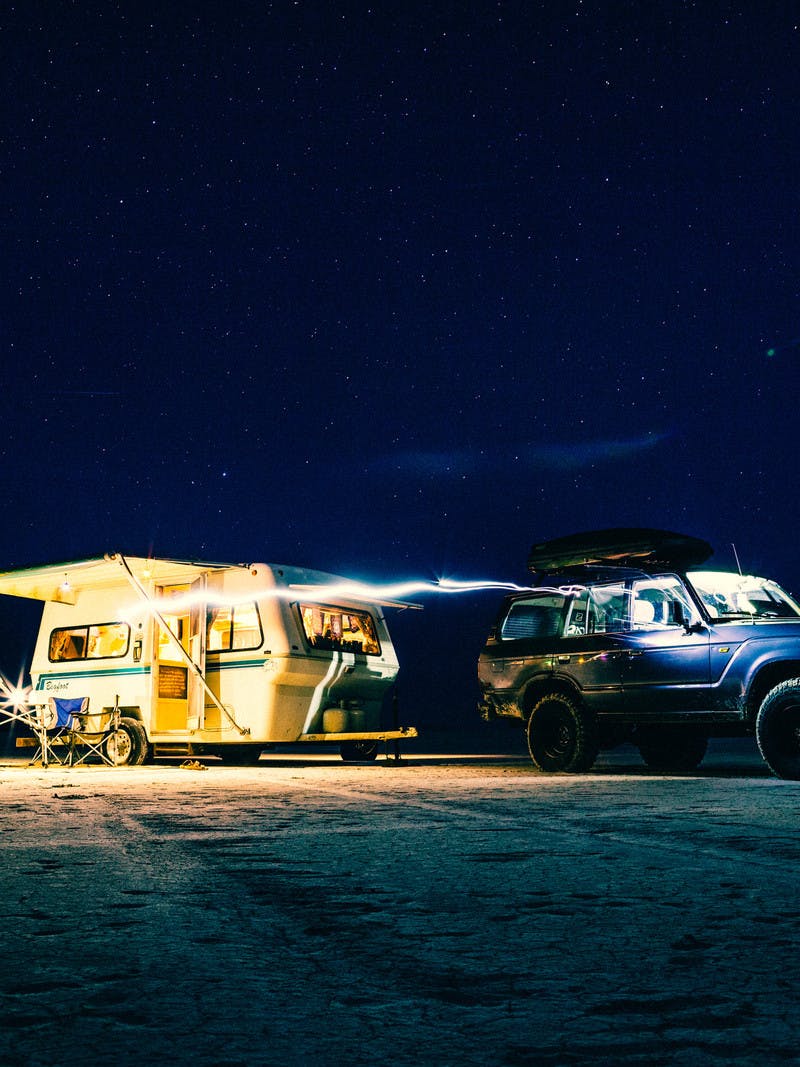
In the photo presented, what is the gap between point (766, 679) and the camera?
12.1 m

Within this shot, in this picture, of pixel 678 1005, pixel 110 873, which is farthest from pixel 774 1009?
pixel 110 873

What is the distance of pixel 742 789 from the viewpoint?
10883 mm

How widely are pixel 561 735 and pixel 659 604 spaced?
196cm

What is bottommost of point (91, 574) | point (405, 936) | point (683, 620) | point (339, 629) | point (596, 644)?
point (405, 936)

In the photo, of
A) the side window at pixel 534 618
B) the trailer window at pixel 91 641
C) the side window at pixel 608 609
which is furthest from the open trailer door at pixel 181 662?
the side window at pixel 608 609

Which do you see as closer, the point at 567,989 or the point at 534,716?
the point at 567,989

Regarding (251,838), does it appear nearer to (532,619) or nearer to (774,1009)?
(774,1009)

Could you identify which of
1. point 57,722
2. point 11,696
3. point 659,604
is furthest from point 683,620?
point 11,696

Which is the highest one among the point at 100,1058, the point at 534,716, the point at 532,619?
the point at 532,619

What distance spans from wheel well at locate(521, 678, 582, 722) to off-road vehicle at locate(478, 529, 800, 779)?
15mm

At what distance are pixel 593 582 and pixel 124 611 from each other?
295 inches

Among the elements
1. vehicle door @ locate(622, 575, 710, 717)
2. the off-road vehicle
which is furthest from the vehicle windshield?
vehicle door @ locate(622, 575, 710, 717)

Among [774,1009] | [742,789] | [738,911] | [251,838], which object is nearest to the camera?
[774,1009]

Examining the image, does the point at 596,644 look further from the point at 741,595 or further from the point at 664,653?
the point at 741,595
